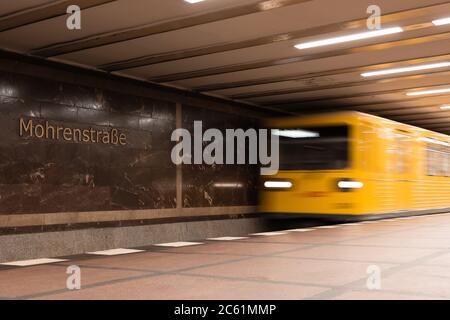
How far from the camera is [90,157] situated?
41.4 ft

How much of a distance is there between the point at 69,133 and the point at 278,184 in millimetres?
5275

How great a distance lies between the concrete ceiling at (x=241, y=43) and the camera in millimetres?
8781

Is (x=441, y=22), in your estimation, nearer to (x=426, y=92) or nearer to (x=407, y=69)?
(x=407, y=69)

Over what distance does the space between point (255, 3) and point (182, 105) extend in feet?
23.6

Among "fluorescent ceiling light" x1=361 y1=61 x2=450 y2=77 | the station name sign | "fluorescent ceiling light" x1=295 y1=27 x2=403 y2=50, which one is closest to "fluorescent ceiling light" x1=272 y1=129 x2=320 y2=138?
"fluorescent ceiling light" x1=361 y1=61 x2=450 y2=77

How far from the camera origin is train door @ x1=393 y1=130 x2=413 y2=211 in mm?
15297

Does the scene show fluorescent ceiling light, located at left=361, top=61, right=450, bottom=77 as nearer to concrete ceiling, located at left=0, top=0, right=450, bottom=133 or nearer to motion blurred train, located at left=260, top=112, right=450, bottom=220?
concrete ceiling, located at left=0, top=0, right=450, bottom=133

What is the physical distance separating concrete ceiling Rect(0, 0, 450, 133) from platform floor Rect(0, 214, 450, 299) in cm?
359

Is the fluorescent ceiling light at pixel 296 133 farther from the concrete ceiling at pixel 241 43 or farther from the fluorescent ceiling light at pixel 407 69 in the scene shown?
the fluorescent ceiling light at pixel 407 69

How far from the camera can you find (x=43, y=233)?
11.4 metres

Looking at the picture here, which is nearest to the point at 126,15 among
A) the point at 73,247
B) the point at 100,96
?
the point at 100,96

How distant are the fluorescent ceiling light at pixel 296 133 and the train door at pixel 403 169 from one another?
2927 millimetres

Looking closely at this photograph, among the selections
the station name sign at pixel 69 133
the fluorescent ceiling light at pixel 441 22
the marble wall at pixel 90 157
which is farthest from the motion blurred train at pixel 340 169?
the station name sign at pixel 69 133
